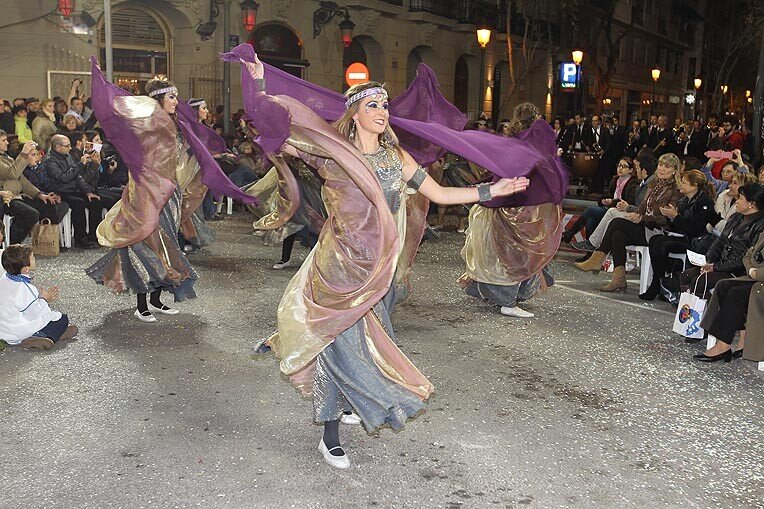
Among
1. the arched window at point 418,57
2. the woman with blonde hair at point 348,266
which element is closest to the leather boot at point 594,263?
the woman with blonde hair at point 348,266

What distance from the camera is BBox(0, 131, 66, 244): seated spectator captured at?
9.63m

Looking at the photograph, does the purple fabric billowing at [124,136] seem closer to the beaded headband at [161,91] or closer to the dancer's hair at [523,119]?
the beaded headband at [161,91]

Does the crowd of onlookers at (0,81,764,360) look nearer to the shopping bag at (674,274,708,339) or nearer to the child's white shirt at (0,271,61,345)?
the shopping bag at (674,274,708,339)

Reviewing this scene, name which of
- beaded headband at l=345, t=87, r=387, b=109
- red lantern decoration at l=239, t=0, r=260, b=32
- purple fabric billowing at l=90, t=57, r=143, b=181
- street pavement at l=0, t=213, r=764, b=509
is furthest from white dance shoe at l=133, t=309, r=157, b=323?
red lantern decoration at l=239, t=0, r=260, b=32

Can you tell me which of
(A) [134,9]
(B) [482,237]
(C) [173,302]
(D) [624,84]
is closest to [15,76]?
(A) [134,9]

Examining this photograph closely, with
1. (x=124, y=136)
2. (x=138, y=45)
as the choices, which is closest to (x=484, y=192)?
(x=124, y=136)

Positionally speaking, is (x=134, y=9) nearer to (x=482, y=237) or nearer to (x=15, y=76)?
(x=15, y=76)

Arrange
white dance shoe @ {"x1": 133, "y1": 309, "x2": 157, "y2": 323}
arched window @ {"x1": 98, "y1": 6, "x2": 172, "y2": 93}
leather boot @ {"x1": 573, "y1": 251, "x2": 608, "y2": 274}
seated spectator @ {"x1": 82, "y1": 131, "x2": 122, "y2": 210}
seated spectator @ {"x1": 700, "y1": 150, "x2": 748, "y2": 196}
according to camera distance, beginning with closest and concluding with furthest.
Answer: white dance shoe @ {"x1": 133, "y1": 309, "x2": 157, "y2": 323} → seated spectator @ {"x1": 700, "y1": 150, "x2": 748, "y2": 196} → leather boot @ {"x1": 573, "y1": 251, "x2": 608, "y2": 274} → seated spectator @ {"x1": 82, "y1": 131, "x2": 122, "y2": 210} → arched window @ {"x1": 98, "y1": 6, "x2": 172, "y2": 93}

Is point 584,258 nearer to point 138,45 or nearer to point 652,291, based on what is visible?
point 652,291

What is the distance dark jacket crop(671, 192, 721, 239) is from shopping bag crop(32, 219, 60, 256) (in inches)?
264

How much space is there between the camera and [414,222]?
261 inches

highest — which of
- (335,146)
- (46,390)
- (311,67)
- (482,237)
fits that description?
(311,67)

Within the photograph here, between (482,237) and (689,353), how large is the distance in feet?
6.67

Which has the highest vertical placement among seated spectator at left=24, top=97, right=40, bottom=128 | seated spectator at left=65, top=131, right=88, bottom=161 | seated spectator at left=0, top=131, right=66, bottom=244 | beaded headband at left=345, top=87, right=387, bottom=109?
beaded headband at left=345, top=87, right=387, bottom=109
